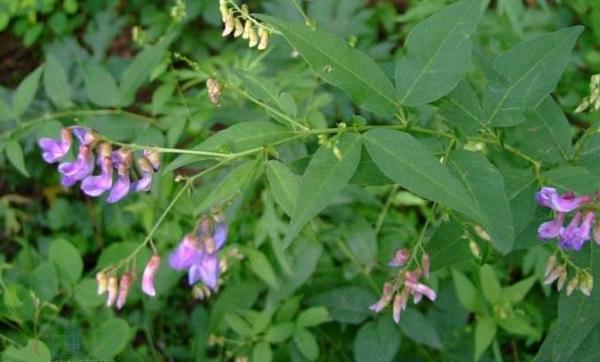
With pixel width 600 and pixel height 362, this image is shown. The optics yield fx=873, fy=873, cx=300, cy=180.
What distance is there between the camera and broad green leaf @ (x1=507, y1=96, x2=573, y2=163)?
2.12 m

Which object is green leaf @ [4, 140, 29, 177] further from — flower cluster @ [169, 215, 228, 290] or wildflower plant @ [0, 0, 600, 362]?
flower cluster @ [169, 215, 228, 290]

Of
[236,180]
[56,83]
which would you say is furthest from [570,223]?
[56,83]

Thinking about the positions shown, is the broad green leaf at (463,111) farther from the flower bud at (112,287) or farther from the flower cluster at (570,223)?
the flower bud at (112,287)

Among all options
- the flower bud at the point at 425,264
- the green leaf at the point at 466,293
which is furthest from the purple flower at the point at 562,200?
the green leaf at the point at 466,293

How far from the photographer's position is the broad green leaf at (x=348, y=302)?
2818 mm

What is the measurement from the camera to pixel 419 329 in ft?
9.20

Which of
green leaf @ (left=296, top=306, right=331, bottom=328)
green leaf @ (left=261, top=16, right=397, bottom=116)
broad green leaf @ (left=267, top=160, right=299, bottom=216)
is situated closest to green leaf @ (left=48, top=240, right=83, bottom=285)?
green leaf @ (left=296, top=306, right=331, bottom=328)

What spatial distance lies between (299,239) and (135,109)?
1.86m

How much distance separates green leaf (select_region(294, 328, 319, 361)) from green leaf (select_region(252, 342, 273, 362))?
0.32ft

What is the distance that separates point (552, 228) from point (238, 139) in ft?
2.30

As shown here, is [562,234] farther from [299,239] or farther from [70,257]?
[70,257]

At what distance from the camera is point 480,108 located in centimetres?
202

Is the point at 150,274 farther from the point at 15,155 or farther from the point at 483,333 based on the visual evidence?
the point at 483,333

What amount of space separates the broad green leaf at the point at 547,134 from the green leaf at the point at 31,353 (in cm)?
142
